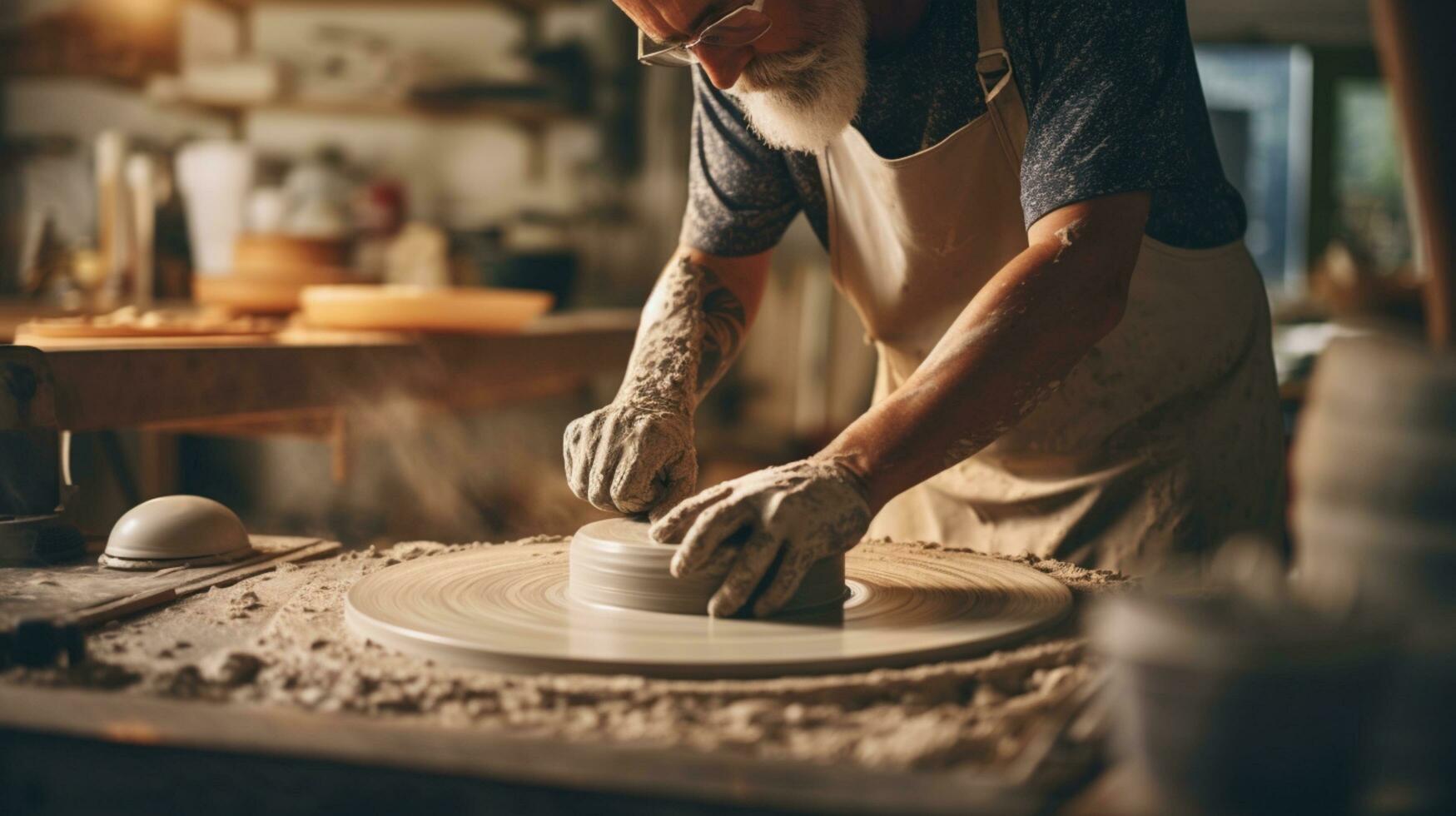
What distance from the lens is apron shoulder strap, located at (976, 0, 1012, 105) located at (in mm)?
1641

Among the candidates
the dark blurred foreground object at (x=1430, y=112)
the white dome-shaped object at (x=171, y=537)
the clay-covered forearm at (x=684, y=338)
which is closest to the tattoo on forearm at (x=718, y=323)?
the clay-covered forearm at (x=684, y=338)

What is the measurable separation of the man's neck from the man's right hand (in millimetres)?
665

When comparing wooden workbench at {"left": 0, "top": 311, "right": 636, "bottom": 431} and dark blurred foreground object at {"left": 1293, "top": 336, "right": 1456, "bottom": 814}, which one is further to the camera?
wooden workbench at {"left": 0, "top": 311, "right": 636, "bottom": 431}

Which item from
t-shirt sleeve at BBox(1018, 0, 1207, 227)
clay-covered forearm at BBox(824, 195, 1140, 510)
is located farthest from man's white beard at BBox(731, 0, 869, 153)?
clay-covered forearm at BBox(824, 195, 1140, 510)

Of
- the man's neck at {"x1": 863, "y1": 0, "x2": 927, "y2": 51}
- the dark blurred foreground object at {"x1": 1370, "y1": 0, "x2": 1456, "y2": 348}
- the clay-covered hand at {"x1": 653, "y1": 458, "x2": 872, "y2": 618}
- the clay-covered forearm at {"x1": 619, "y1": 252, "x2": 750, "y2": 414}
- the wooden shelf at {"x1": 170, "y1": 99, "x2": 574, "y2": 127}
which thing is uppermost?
the wooden shelf at {"x1": 170, "y1": 99, "x2": 574, "y2": 127}

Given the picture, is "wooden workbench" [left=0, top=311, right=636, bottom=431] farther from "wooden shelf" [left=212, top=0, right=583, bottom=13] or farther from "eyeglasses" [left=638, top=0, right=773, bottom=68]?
"wooden shelf" [left=212, top=0, right=583, bottom=13]

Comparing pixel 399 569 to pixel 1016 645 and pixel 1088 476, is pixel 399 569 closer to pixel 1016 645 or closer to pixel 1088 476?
pixel 1016 645

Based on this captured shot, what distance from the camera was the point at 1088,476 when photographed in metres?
1.86

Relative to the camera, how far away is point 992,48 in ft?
5.42

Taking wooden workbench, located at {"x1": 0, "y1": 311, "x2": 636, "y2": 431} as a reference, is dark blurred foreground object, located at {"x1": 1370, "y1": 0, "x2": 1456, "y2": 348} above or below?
above

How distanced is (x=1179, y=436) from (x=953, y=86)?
2.06 ft

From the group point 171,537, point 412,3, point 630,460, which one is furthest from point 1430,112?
point 412,3

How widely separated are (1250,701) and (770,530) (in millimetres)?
562

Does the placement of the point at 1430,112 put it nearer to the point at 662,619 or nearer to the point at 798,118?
the point at 662,619
